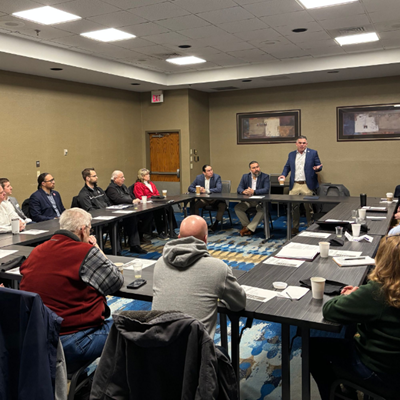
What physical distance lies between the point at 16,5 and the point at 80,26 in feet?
3.20

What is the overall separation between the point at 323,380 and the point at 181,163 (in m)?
8.30

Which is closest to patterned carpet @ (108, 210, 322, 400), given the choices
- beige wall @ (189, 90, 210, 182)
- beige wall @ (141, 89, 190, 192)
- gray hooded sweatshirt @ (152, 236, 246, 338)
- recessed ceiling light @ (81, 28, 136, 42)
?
gray hooded sweatshirt @ (152, 236, 246, 338)

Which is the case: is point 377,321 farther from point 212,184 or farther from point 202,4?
point 212,184

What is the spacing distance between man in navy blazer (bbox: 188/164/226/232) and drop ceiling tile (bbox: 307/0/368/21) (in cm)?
330

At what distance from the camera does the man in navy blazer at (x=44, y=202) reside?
586cm

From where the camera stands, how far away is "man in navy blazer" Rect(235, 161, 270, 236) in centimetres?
729

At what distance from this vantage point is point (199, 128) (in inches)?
409

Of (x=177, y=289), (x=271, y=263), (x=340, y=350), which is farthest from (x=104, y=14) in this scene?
(x=340, y=350)

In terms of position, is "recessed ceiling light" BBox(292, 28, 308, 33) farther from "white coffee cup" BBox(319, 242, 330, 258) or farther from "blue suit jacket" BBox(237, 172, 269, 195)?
"white coffee cup" BBox(319, 242, 330, 258)

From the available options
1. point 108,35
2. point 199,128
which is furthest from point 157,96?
point 108,35

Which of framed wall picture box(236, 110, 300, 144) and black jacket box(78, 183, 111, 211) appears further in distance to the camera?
framed wall picture box(236, 110, 300, 144)

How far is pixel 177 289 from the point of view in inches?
81.9

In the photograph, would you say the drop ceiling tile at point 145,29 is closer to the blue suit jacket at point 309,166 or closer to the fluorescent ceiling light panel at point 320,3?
the fluorescent ceiling light panel at point 320,3

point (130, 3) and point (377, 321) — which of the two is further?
point (130, 3)
